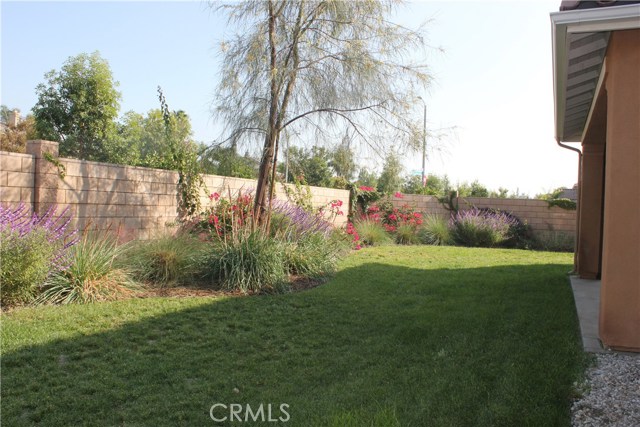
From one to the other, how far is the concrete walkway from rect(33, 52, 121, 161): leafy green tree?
17422mm

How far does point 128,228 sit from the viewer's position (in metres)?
7.94

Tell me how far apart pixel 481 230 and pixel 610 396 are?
40.0 ft

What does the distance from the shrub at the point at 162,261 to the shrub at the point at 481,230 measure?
10.0 meters

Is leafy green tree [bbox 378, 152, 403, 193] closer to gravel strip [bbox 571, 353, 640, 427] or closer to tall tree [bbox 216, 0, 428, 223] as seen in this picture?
tall tree [bbox 216, 0, 428, 223]

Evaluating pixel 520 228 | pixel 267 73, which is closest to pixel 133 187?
pixel 267 73

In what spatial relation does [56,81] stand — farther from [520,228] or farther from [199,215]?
[520,228]

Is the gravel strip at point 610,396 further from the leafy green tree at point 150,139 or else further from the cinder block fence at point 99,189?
the leafy green tree at point 150,139

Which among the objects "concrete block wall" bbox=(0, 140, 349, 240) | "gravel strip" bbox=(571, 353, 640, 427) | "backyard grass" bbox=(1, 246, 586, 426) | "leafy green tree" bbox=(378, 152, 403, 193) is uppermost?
"leafy green tree" bbox=(378, 152, 403, 193)

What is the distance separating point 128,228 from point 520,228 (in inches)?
476

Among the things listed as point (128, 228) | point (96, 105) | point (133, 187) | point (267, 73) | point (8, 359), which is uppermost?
point (96, 105)

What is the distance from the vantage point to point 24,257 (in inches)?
197

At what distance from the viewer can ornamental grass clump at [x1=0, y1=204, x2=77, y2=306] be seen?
495cm

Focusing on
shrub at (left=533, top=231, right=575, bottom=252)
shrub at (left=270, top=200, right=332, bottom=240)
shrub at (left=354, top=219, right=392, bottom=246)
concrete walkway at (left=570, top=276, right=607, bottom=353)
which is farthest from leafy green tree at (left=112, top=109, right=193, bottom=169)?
shrub at (left=533, top=231, right=575, bottom=252)

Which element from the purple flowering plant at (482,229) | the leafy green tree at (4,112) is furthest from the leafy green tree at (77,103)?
the purple flowering plant at (482,229)
